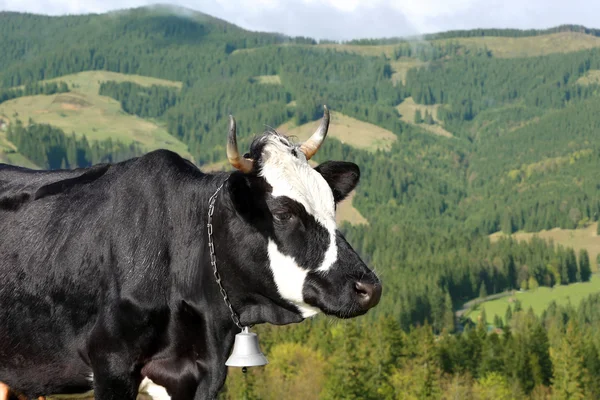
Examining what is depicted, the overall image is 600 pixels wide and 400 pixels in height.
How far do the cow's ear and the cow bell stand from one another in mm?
1750

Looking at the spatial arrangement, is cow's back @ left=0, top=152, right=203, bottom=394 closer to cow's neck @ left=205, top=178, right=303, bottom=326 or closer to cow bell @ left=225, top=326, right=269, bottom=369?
cow's neck @ left=205, top=178, right=303, bottom=326

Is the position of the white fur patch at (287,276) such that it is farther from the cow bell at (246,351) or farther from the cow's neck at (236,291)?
the cow bell at (246,351)

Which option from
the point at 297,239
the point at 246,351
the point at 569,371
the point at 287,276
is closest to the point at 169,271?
the point at 246,351

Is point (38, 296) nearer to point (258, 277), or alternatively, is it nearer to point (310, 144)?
point (258, 277)

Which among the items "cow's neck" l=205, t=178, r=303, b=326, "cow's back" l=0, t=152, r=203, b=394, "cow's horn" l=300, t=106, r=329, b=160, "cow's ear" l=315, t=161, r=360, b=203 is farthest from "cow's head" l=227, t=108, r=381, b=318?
"cow's back" l=0, t=152, r=203, b=394

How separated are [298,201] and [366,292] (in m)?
1.04

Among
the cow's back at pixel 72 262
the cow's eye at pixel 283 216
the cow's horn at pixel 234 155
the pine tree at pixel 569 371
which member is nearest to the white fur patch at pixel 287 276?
the cow's eye at pixel 283 216

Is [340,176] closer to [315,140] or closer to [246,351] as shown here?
[315,140]

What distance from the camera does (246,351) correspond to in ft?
26.4

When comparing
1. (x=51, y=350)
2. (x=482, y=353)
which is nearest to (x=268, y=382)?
(x=482, y=353)

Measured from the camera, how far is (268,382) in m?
131

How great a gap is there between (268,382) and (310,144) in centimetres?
12634

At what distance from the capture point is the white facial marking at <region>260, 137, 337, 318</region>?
25.3 ft

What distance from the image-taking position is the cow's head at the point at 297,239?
298 inches
